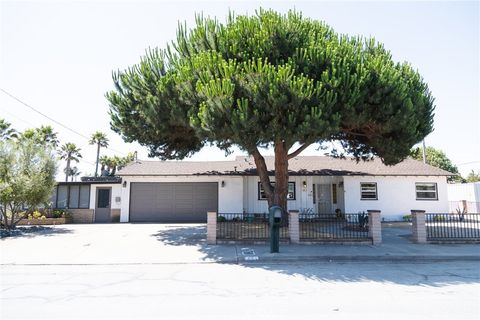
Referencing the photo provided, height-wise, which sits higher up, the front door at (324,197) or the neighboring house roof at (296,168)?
the neighboring house roof at (296,168)

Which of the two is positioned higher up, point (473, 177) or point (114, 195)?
point (473, 177)

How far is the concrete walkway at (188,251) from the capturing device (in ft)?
31.3

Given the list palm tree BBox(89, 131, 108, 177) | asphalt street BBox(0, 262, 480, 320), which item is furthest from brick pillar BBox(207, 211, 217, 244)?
palm tree BBox(89, 131, 108, 177)

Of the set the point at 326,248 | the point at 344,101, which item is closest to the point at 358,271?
the point at 326,248

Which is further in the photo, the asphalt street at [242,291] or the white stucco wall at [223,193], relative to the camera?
the white stucco wall at [223,193]

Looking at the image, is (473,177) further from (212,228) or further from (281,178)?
(212,228)

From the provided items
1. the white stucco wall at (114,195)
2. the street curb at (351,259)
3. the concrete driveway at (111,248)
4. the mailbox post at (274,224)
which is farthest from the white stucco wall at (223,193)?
the street curb at (351,259)

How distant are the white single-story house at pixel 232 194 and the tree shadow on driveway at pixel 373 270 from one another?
989 centimetres

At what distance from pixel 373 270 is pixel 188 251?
5.84 metres

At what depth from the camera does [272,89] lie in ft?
32.3

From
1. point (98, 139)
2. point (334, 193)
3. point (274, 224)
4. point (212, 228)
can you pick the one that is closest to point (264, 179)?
point (212, 228)

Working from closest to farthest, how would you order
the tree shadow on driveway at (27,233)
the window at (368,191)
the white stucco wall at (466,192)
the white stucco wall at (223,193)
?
the tree shadow on driveway at (27,233) < the white stucco wall at (223,193) < the window at (368,191) < the white stucco wall at (466,192)

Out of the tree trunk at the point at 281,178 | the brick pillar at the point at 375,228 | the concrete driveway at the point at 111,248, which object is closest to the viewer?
the concrete driveway at the point at 111,248

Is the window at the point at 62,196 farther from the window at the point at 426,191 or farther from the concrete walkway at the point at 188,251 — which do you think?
the window at the point at 426,191
